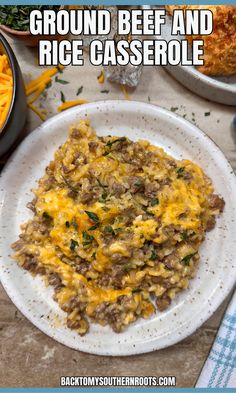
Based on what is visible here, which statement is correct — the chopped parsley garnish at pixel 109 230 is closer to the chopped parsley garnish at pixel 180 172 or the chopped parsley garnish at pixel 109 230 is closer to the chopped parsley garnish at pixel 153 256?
the chopped parsley garnish at pixel 153 256

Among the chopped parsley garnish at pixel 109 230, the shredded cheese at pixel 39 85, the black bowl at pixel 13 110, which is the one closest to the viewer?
the chopped parsley garnish at pixel 109 230

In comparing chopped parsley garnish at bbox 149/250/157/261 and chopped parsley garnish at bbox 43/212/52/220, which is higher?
chopped parsley garnish at bbox 43/212/52/220

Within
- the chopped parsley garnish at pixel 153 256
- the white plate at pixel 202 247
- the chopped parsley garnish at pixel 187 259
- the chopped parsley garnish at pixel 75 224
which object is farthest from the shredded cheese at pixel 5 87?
the chopped parsley garnish at pixel 187 259

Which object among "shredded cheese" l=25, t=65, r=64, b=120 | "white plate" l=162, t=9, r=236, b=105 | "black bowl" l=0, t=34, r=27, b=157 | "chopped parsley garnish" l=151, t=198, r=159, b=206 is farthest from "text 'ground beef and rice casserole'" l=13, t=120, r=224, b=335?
"white plate" l=162, t=9, r=236, b=105

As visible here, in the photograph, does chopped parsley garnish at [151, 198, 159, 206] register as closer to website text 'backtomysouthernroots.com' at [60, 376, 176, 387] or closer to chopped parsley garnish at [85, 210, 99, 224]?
chopped parsley garnish at [85, 210, 99, 224]

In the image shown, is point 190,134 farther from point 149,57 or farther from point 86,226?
point 86,226

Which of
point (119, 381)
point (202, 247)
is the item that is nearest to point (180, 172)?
point (202, 247)
